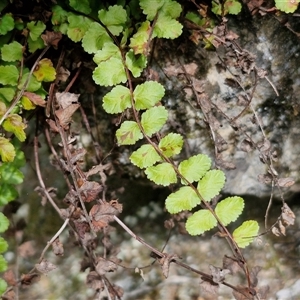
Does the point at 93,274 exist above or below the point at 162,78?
below

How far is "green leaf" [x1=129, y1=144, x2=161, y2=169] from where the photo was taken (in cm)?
112

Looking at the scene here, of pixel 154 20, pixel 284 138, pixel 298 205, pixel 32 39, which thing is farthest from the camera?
pixel 298 205

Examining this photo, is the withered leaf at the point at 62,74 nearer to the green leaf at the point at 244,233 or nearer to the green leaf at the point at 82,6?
the green leaf at the point at 82,6

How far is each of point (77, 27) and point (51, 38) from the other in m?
0.08

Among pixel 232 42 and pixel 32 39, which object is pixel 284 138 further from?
pixel 32 39

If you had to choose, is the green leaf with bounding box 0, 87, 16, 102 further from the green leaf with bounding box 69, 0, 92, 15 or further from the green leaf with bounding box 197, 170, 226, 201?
the green leaf with bounding box 197, 170, 226, 201

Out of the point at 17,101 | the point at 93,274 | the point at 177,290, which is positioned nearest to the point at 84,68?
the point at 17,101

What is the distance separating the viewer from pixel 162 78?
149 centimetres

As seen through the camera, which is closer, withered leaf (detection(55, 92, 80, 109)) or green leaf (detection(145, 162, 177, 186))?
green leaf (detection(145, 162, 177, 186))

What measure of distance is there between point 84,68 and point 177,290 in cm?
99

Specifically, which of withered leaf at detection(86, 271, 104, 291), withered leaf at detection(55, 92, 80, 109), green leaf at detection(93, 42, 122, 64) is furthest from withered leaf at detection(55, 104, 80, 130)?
withered leaf at detection(86, 271, 104, 291)

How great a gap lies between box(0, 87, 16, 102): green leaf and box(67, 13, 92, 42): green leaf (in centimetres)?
23

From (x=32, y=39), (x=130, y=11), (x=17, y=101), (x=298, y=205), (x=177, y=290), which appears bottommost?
(x=177, y=290)

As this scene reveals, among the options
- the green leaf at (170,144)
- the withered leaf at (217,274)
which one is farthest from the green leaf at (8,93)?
the withered leaf at (217,274)
